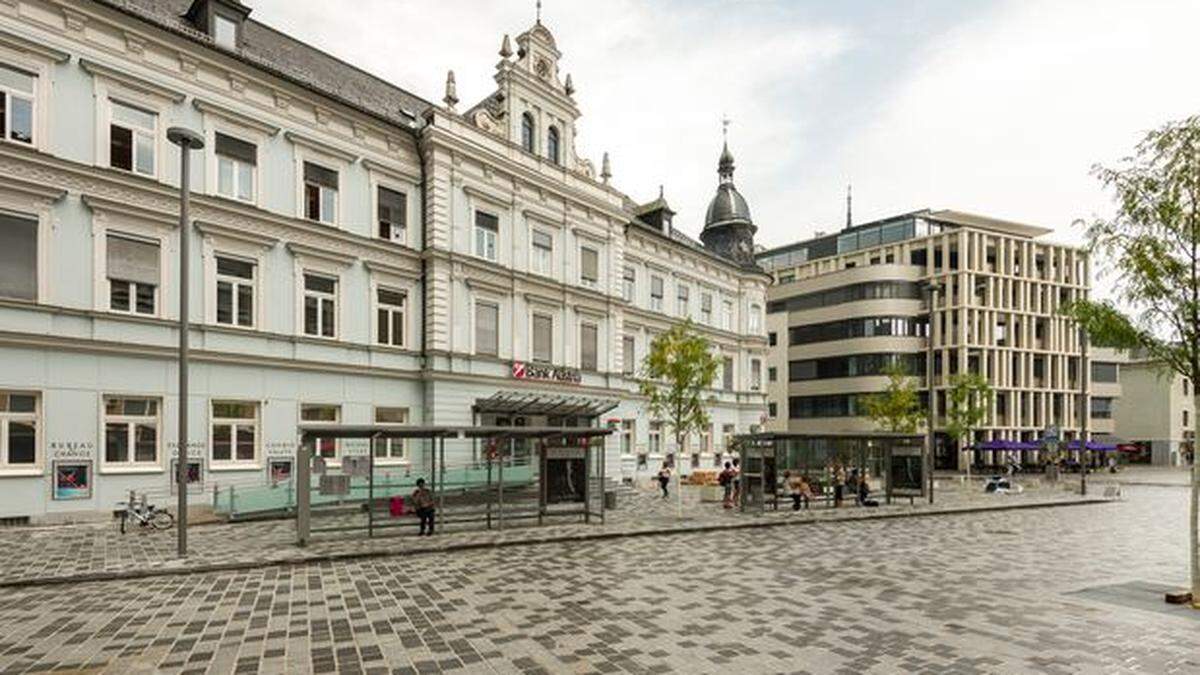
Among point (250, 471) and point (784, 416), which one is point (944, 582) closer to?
point (250, 471)

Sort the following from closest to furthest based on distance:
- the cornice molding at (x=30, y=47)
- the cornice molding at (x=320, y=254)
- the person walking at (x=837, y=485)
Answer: the cornice molding at (x=30, y=47)
the cornice molding at (x=320, y=254)
the person walking at (x=837, y=485)

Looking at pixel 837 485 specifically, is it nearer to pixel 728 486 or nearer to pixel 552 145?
pixel 728 486

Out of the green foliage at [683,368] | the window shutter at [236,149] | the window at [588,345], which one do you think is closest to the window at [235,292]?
the window shutter at [236,149]

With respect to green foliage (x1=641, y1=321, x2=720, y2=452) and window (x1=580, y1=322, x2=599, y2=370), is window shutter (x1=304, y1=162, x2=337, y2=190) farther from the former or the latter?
window (x1=580, y1=322, x2=599, y2=370)

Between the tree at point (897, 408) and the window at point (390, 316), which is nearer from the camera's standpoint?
the window at point (390, 316)

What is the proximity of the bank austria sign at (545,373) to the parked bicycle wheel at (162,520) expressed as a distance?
45.1ft

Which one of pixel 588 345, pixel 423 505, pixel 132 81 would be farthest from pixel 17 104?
pixel 588 345

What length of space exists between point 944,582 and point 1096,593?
2.20 m

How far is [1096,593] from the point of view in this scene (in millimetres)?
11641

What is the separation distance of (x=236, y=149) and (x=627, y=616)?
1961 centimetres

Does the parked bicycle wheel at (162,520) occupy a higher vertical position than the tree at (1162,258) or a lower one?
lower

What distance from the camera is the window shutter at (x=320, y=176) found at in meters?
24.5

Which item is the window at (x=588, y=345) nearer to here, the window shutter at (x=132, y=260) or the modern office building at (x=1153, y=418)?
the window shutter at (x=132, y=260)

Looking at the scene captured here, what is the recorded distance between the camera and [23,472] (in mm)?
17875
